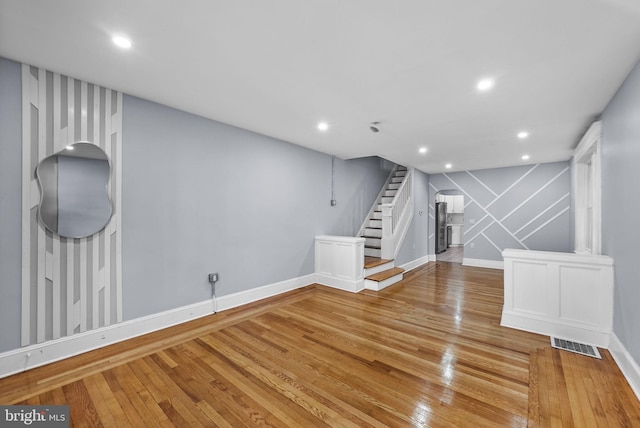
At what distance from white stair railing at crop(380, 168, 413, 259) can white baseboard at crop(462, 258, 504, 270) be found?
7.11 ft

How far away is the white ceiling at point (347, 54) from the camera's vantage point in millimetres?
1599

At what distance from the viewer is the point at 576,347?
105 inches

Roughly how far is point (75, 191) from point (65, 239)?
45 cm

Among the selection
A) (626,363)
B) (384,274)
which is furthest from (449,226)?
(626,363)

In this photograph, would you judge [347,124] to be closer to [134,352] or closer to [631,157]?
[631,157]

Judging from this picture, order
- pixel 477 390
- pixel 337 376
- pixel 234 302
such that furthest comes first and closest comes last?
pixel 234 302 < pixel 337 376 < pixel 477 390

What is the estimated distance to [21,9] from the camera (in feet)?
5.27

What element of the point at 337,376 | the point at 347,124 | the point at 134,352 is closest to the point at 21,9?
the point at 134,352

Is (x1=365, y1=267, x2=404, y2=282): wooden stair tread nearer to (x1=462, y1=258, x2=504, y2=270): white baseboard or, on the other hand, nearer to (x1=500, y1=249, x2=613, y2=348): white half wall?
(x1=500, y1=249, x2=613, y2=348): white half wall

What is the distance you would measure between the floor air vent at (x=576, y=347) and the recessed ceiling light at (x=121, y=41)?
4680mm

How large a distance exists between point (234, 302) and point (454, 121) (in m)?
3.87

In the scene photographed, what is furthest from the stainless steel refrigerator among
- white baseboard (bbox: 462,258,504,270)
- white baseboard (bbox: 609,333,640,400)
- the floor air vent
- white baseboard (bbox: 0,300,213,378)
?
white baseboard (bbox: 0,300,213,378)

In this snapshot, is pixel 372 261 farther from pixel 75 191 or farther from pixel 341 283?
pixel 75 191

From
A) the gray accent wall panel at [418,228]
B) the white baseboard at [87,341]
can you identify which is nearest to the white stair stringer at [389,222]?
the gray accent wall panel at [418,228]
